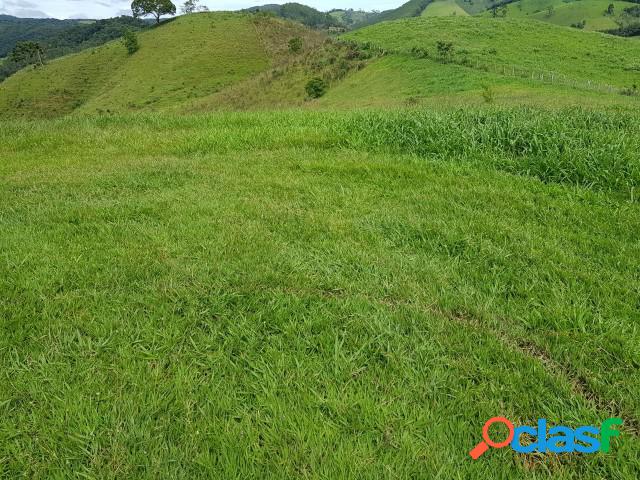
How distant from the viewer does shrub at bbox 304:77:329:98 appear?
4516 centimetres

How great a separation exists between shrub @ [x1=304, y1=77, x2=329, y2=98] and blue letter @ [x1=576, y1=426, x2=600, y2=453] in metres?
45.8

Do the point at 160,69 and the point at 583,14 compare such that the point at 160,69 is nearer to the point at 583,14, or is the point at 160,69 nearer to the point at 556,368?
the point at 556,368

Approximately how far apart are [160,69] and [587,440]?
90044 mm

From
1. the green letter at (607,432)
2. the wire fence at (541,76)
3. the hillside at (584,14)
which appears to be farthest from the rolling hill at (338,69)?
the hillside at (584,14)

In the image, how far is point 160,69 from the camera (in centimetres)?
7912

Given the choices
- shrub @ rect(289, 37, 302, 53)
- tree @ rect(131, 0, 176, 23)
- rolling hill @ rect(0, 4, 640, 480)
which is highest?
tree @ rect(131, 0, 176, 23)

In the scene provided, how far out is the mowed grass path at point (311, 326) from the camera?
2344mm

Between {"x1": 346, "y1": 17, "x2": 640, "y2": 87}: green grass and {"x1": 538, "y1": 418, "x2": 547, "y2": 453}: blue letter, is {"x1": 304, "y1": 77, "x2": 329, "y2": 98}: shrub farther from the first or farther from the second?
{"x1": 538, "y1": 418, "x2": 547, "y2": 453}: blue letter

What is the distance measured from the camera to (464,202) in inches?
230

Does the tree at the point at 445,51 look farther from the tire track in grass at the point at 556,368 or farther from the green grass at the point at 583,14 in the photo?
the green grass at the point at 583,14

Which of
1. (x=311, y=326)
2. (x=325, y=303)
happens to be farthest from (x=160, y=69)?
(x=311, y=326)

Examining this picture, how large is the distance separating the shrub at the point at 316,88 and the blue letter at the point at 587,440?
45.8 meters

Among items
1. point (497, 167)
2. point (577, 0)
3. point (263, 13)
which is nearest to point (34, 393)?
point (497, 167)

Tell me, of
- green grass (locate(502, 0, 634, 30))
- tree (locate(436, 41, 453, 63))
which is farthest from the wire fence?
green grass (locate(502, 0, 634, 30))
